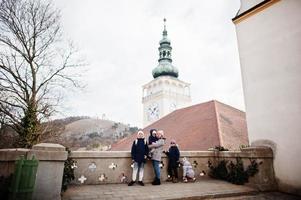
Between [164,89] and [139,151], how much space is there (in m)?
39.4

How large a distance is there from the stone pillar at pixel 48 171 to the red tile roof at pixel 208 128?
39.5 feet

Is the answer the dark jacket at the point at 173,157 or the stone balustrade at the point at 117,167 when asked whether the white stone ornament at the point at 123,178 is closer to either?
the stone balustrade at the point at 117,167

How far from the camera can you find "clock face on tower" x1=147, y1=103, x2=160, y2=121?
47.6 metres

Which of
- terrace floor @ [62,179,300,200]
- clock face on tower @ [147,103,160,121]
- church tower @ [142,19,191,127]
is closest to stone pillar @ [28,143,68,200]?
terrace floor @ [62,179,300,200]

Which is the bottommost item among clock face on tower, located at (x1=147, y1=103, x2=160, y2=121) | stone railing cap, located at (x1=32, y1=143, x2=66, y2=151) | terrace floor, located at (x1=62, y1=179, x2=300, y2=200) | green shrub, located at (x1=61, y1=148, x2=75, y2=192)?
terrace floor, located at (x1=62, y1=179, x2=300, y2=200)

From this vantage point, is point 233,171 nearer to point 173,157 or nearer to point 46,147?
point 173,157

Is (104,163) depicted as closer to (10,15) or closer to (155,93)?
(10,15)

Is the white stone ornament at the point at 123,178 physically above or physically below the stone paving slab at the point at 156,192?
above

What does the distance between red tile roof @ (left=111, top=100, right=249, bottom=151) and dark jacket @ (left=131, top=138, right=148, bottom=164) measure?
31.2ft

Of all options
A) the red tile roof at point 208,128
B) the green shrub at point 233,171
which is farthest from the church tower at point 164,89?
the green shrub at point 233,171

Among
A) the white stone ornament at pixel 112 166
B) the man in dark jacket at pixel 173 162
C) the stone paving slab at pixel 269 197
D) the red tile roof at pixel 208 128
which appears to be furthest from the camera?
the red tile roof at pixel 208 128

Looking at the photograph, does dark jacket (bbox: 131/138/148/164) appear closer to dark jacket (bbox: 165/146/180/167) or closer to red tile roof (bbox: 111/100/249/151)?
dark jacket (bbox: 165/146/180/167)

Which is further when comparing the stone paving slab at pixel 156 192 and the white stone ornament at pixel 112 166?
the white stone ornament at pixel 112 166

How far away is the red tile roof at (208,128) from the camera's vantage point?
51.1 feet
